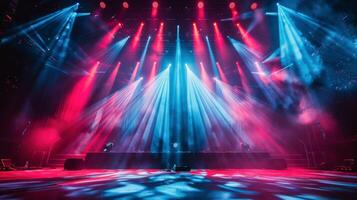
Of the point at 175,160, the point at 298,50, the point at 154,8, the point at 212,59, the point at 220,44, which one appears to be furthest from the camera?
the point at 212,59

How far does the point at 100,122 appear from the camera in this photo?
10.5m

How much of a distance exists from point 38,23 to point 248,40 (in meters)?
8.53

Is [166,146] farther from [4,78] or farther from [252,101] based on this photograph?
[4,78]

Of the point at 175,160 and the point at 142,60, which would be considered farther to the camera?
the point at 142,60

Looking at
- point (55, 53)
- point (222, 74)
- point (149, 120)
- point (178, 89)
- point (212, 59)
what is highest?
point (212, 59)

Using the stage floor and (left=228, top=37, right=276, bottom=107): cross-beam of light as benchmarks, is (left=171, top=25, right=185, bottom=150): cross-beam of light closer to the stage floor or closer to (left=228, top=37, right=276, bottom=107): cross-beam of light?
(left=228, top=37, right=276, bottom=107): cross-beam of light

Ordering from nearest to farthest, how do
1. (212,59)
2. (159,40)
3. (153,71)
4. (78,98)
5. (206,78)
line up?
(159,40)
(78,98)
(212,59)
(153,71)
(206,78)

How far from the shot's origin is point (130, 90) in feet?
39.9

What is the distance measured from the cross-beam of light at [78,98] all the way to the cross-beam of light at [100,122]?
376 millimetres

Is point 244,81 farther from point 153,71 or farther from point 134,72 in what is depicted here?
point 134,72

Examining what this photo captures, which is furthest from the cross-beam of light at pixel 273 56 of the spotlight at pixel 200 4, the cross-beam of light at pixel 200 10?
the spotlight at pixel 200 4

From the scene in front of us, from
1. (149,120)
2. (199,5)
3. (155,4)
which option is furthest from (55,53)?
(199,5)

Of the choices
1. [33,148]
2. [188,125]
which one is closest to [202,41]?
[188,125]

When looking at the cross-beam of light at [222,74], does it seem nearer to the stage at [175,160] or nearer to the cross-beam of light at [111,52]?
the stage at [175,160]
